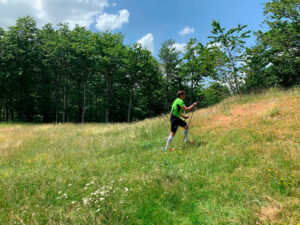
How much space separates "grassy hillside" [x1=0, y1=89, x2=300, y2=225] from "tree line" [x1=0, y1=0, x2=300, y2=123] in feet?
30.0

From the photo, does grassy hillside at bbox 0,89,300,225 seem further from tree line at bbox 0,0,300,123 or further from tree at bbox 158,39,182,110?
tree at bbox 158,39,182,110

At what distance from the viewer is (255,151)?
4461 mm

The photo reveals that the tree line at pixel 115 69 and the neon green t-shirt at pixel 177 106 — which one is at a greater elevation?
the tree line at pixel 115 69

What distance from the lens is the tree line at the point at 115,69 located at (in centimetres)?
1348

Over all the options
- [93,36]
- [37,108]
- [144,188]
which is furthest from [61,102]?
[144,188]

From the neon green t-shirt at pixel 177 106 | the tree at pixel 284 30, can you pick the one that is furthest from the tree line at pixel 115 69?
the neon green t-shirt at pixel 177 106

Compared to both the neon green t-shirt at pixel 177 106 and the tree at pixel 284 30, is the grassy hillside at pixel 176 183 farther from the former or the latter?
the tree at pixel 284 30

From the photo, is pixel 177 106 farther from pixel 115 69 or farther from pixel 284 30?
pixel 115 69

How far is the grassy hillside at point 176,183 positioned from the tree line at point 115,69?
915 cm

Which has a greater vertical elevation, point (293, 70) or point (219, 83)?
point (293, 70)

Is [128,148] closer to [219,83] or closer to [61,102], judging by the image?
[219,83]

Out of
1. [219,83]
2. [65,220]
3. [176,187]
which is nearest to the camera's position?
[65,220]

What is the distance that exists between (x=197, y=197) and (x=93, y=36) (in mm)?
28950

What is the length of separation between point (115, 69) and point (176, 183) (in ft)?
86.0
